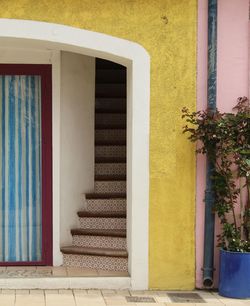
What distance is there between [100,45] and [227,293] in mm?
3288

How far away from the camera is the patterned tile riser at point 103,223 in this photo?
9195 millimetres

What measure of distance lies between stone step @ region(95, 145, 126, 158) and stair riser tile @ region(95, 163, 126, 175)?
0.83 feet

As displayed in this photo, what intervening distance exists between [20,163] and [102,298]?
7.42 feet

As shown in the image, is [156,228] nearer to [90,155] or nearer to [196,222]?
[196,222]

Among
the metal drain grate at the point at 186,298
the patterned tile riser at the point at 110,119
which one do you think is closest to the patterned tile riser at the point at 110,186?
the patterned tile riser at the point at 110,119

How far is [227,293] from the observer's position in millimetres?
7883

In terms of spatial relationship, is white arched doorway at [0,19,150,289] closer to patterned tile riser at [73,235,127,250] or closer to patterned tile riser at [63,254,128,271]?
patterned tile riser at [63,254,128,271]

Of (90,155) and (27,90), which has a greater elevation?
(27,90)

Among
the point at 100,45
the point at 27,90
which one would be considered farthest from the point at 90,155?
the point at 100,45

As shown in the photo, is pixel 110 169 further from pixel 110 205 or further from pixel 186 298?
pixel 186 298

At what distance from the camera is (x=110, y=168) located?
998cm

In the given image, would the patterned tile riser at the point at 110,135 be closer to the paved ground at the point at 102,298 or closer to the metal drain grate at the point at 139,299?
the paved ground at the point at 102,298

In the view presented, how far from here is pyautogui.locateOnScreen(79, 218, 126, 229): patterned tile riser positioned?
9.20 m

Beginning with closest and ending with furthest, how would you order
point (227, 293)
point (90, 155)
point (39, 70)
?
point (227, 293) → point (39, 70) → point (90, 155)
